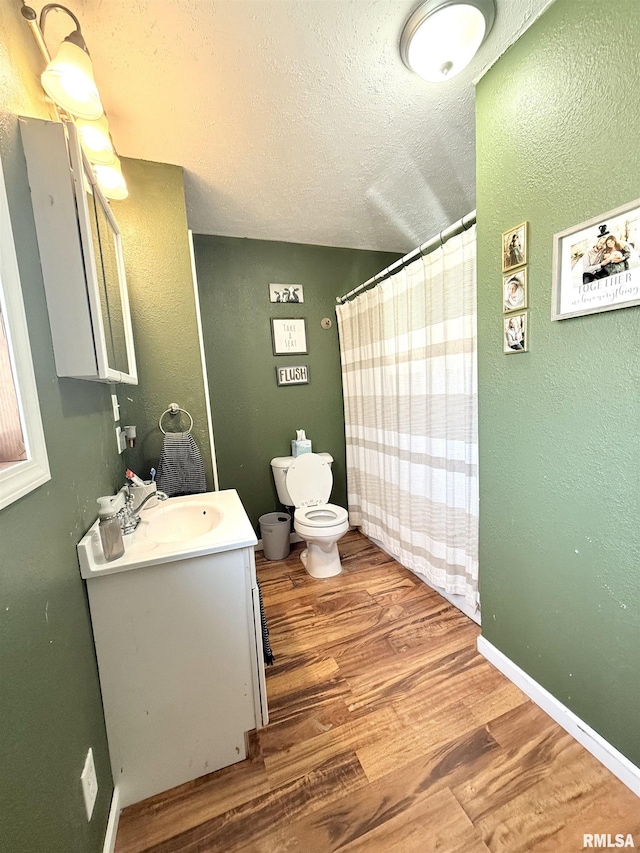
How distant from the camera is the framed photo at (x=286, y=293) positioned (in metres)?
2.51

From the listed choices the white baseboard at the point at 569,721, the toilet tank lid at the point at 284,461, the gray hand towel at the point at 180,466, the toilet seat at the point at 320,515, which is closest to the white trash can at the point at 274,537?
the toilet seat at the point at 320,515

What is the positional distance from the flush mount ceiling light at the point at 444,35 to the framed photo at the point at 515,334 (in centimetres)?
89

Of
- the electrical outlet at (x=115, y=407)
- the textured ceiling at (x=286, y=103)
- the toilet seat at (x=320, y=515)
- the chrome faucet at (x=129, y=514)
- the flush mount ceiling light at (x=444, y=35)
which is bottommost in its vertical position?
the toilet seat at (x=320, y=515)

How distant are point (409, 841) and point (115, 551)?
3.83 feet

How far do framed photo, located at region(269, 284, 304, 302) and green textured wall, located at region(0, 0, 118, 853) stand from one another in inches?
62.3

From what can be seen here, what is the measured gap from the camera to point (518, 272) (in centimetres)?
116

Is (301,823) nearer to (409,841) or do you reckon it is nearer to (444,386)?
(409,841)

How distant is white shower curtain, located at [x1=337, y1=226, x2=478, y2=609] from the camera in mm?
1575

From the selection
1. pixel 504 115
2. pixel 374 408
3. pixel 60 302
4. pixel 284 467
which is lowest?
pixel 284 467

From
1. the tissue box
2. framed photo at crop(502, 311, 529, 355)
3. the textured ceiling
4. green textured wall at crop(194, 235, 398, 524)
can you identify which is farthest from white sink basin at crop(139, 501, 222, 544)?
the textured ceiling

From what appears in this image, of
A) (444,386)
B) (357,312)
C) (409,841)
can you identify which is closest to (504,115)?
(444,386)

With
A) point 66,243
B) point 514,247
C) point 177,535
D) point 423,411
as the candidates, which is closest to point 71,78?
point 66,243

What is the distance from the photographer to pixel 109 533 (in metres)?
0.97

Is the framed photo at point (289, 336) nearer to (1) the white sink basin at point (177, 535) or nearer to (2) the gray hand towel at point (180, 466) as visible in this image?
(2) the gray hand towel at point (180, 466)
